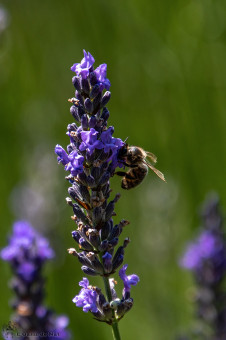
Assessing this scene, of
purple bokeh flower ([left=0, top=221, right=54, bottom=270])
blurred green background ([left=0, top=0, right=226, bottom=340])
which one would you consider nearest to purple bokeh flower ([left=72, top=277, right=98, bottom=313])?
purple bokeh flower ([left=0, top=221, right=54, bottom=270])

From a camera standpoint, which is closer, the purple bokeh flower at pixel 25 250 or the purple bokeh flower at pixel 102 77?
the purple bokeh flower at pixel 102 77

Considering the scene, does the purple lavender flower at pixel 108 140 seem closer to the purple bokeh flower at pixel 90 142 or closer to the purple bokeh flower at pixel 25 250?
the purple bokeh flower at pixel 90 142

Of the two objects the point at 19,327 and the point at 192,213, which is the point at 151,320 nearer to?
the point at 192,213

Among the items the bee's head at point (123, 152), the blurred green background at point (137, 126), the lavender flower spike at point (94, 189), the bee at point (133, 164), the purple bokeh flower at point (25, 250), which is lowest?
the lavender flower spike at point (94, 189)

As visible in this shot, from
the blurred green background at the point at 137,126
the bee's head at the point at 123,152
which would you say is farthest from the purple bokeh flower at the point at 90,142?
the blurred green background at the point at 137,126

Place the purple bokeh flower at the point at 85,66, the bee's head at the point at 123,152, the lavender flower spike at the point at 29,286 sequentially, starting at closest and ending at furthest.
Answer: the purple bokeh flower at the point at 85,66, the bee's head at the point at 123,152, the lavender flower spike at the point at 29,286

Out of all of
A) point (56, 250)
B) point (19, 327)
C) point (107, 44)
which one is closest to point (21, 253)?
point (19, 327)
